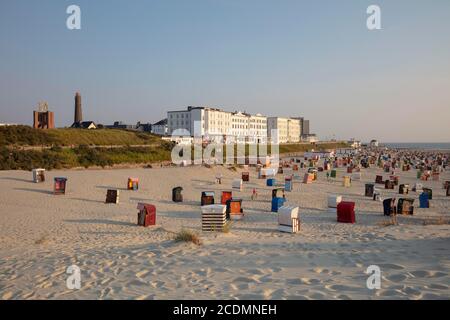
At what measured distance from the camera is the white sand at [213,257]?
18.7ft

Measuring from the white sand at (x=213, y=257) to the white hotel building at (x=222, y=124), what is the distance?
209ft

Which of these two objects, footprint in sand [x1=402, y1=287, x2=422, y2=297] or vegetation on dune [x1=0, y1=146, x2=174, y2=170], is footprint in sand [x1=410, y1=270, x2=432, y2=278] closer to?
footprint in sand [x1=402, y1=287, x2=422, y2=297]

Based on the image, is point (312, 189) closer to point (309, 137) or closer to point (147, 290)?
point (147, 290)

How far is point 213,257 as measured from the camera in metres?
7.63

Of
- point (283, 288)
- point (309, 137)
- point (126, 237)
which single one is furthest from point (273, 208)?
point (309, 137)

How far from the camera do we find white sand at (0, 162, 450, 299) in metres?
5.71

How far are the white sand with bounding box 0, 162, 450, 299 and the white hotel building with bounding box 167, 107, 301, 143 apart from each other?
209 feet

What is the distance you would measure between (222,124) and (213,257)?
8066cm

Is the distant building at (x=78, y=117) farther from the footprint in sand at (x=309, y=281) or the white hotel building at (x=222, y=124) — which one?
the footprint in sand at (x=309, y=281)

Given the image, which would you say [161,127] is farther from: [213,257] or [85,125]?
[213,257]

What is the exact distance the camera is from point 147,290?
578cm

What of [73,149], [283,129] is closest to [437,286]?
[73,149]

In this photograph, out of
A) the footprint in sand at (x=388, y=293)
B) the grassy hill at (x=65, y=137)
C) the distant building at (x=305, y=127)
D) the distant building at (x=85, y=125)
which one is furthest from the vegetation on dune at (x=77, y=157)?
the distant building at (x=305, y=127)

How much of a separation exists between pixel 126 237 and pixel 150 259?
10.3ft
